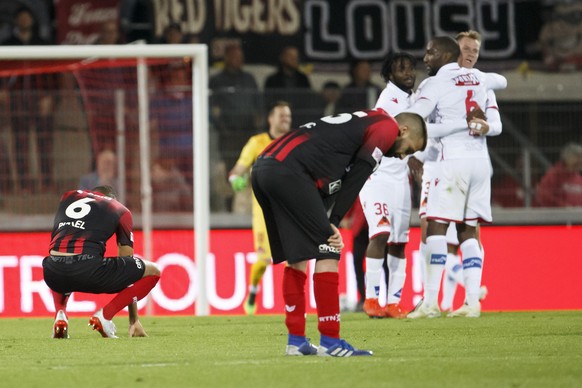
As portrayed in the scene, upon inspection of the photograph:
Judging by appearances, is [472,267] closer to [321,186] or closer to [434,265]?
[434,265]

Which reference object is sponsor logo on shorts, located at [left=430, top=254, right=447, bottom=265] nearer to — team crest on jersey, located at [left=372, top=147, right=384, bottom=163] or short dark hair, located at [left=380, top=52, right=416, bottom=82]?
short dark hair, located at [left=380, top=52, right=416, bottom=82]

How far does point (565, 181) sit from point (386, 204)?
18.0ft

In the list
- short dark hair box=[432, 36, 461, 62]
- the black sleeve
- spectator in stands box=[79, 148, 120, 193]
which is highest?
short dark hair box=[432, 36, 461, 62]

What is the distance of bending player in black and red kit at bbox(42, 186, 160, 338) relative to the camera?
31.7 feet

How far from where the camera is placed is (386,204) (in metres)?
11.7

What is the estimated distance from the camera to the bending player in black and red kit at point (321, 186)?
Result: 7.43 meters

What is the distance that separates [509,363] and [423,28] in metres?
13.8

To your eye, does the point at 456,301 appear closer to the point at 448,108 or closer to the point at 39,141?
the point at 448,108

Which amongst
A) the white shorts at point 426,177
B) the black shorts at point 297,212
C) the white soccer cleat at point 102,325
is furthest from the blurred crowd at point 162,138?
A: the black shorts at point 297,212

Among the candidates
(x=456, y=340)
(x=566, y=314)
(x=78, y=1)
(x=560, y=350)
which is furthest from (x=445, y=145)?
(x=78, y=1)

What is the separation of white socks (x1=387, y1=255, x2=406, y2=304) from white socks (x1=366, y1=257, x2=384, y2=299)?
0.18 meters

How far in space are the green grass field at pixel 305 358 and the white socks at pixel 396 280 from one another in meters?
0.45

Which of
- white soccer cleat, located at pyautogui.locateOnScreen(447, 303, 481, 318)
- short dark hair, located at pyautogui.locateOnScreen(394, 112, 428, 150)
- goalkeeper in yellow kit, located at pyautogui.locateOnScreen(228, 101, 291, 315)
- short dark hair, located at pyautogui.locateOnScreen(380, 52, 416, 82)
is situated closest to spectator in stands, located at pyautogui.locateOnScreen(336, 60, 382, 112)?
goalkeeper in yellow kit, located at pyautogui.locateOnScreen(228, 101, 291, 315)

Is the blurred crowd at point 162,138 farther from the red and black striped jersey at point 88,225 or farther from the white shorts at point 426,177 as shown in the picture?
the red and black striped jersey at point 88,225
